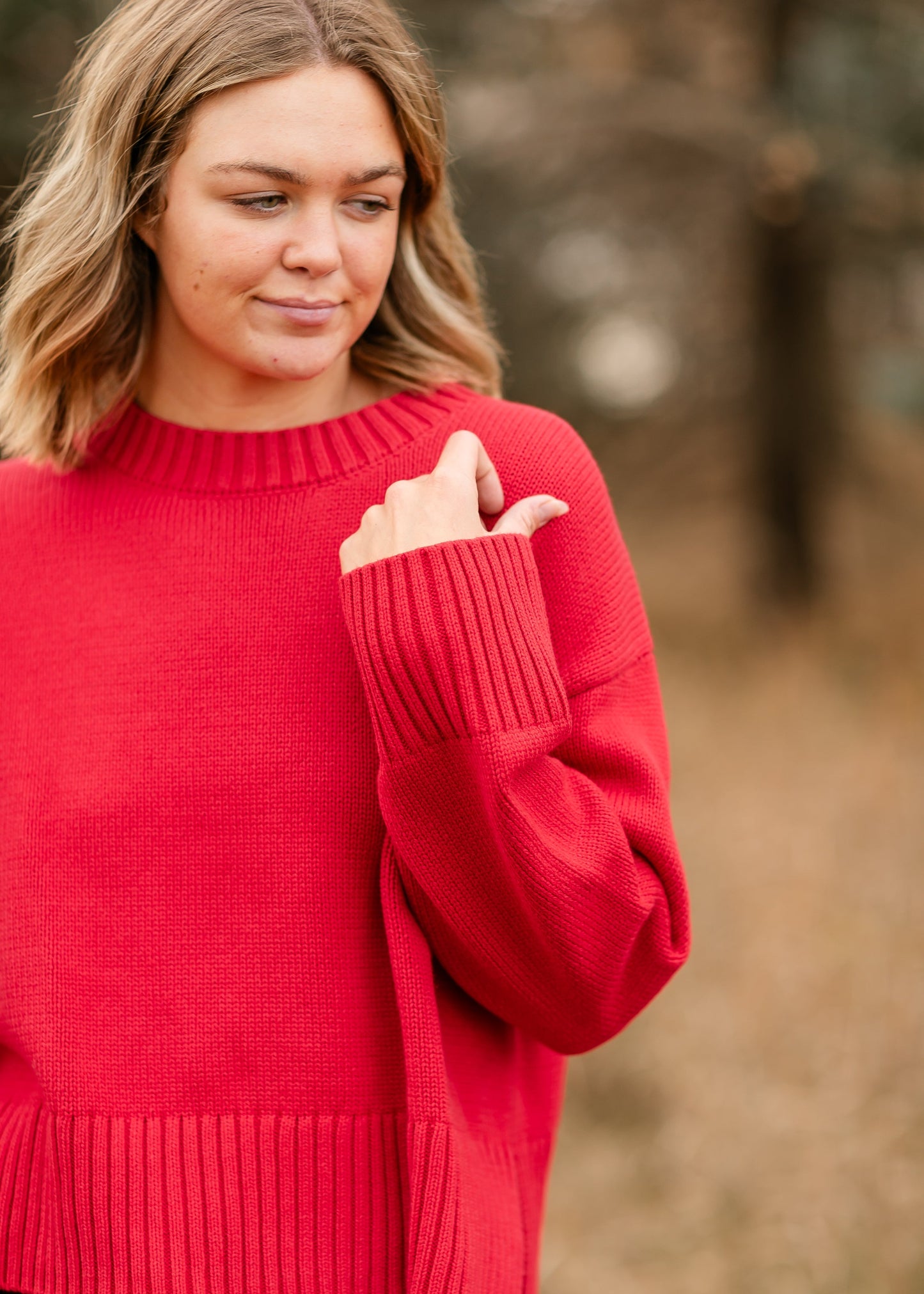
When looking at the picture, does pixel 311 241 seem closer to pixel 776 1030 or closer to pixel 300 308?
pixel 300 308

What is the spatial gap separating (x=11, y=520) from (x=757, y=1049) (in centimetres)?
254

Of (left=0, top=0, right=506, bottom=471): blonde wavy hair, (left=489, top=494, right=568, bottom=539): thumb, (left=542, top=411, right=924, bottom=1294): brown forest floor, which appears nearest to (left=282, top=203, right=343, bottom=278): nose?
(left=0, top=0, right=506, bottom=471): blonde wavy hair

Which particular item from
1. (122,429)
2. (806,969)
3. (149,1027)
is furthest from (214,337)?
(806,969)

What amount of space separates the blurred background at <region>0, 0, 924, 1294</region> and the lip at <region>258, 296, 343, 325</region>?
763 mm

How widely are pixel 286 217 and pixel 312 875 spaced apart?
62 centimetres

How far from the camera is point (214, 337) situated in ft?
4.57

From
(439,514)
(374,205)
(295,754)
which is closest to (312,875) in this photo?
(295,754)

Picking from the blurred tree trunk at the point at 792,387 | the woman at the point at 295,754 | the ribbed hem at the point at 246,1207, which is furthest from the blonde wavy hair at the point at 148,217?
the blurred tree trunk at the point at 792,387

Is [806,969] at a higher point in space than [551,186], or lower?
lower

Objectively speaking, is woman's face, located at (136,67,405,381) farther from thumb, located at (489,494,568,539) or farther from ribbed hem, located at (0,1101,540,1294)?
ribbed hem, located at (0,1101,540,1294)

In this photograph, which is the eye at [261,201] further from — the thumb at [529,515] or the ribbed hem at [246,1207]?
the ribbed hem at [246,1207]

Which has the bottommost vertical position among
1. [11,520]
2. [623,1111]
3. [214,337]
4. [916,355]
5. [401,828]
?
[623,1111]

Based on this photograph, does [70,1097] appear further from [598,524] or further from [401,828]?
[598,524]

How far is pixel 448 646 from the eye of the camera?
1.23 m
